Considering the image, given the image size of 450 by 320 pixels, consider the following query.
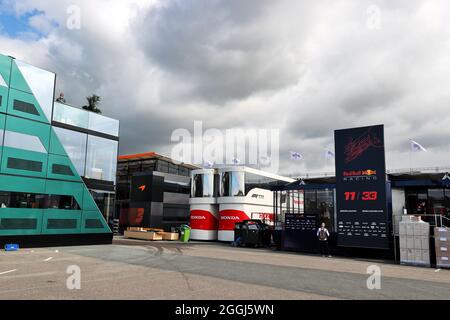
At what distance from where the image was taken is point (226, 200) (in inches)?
1117

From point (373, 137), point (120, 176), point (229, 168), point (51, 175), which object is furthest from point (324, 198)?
point (120, 176)

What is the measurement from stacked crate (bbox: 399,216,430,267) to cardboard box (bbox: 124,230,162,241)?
1954cm

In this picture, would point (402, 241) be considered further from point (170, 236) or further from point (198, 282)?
point (170, 236)

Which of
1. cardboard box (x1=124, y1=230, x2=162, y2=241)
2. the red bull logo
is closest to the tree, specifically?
cardboard box (x1=124, y1=230, x2=162, y2=241)

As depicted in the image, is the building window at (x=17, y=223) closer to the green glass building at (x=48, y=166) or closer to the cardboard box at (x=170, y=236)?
the green glass building at (x=48, y=166)

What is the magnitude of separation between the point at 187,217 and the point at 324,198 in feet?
51.9

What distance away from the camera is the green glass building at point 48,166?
17906 mm

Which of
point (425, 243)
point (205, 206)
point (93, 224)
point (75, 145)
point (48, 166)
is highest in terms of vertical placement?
point (75, 145)

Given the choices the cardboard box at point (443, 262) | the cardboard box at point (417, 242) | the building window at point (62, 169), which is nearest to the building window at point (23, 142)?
the building window at point (62, 169)

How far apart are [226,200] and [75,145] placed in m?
12.3

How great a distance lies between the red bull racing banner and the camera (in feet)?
57.9

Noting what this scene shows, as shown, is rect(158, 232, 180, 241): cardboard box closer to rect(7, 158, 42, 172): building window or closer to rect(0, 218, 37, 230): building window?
rect(0, 218, 37, 230): building window

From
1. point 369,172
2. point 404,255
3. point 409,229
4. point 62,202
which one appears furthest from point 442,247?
point 62,202
